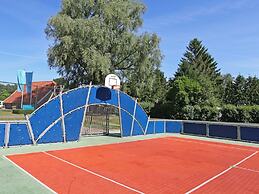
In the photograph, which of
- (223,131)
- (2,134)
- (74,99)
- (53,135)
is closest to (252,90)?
(223,131)

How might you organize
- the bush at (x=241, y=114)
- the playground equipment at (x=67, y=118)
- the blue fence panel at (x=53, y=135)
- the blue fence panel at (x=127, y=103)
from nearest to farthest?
1. the playground equipment at (x=67, y=118)
2. the blue fence panel at (x=53, y=135)
3. the blue fence panel at (x=127, y=103)
4. the bush at (x=241, y=114)

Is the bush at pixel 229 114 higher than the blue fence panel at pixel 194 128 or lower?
higher

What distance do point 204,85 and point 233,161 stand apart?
2845 centimetres

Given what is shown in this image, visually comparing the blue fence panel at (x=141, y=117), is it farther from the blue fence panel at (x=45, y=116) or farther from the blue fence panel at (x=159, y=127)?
the blue fence panel at (x=45, y=116)

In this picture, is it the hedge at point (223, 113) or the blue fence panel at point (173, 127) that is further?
the hedge at point (223, 113)

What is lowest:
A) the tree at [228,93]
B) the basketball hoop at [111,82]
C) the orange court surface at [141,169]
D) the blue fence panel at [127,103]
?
the orange court surface at [141,169]

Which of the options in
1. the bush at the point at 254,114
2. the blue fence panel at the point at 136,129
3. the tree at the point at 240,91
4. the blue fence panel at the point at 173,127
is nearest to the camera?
the blue fence panel at the point at 136,129

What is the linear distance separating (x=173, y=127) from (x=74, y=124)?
10075 millimetres

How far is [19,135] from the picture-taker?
14375 millimetres

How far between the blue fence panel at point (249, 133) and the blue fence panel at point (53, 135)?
486 inches

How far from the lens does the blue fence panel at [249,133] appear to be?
63.0ft

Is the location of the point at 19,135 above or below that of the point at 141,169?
above

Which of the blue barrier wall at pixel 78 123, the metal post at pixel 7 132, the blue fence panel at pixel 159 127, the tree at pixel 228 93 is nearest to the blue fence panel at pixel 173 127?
the blue fence panel at pixel 159 127

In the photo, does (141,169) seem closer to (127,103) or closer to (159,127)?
(127,103)
